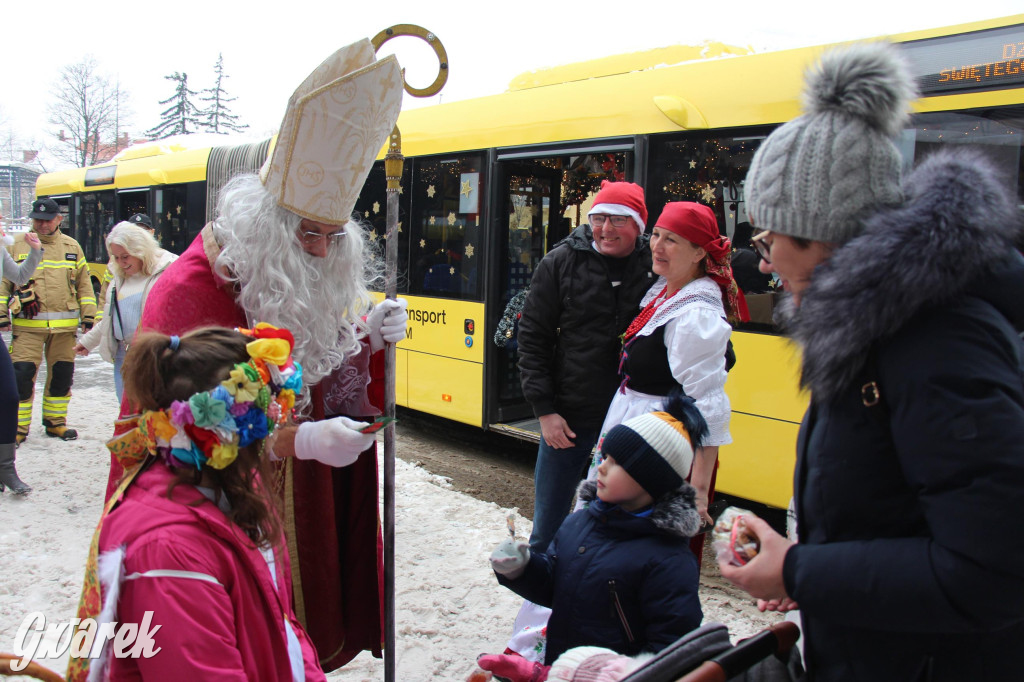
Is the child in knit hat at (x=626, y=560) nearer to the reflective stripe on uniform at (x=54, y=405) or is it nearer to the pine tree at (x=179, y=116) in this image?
the reflective stripe on uniform at (x=54, y=405)

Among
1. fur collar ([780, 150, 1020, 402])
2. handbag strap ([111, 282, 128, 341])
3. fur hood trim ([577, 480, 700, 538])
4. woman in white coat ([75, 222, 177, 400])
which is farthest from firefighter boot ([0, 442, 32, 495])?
fur collar ([780, 150, 1020, 402])

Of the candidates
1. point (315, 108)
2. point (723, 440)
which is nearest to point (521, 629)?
point (723, 440)

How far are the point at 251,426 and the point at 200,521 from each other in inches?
8.1

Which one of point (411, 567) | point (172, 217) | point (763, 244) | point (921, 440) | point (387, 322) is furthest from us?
point (172, 217)

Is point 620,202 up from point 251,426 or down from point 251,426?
up

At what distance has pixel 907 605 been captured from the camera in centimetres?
105

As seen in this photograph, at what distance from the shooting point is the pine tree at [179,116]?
44219 millimetres

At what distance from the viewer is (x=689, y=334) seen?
104 inches

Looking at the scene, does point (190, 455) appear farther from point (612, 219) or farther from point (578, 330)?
point (612, 219)

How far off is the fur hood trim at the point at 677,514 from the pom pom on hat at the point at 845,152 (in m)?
0.94

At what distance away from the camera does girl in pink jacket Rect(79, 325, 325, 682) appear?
1.33 m

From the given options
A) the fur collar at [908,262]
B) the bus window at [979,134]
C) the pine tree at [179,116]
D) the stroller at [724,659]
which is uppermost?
the pine tree at [179,116]

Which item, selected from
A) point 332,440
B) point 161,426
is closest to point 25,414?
point 332,440

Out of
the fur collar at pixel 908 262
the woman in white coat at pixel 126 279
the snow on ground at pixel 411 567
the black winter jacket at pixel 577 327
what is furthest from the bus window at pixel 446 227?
the fur collar at pixel 908 262
